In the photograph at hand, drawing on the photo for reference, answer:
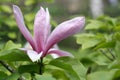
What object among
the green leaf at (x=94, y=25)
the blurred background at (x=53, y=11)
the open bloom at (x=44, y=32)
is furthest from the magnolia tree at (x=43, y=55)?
the green leaf at (x=94, y=25)

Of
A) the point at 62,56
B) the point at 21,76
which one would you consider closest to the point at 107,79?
the point at 62,56

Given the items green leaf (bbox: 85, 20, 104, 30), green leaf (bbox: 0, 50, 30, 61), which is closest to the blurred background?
green leaf (bbox: 85, 20, 104, 30)

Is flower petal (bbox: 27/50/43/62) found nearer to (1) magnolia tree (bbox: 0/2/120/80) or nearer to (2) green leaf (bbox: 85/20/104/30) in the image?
(1) magnolia tree (bbox: 0/2/120/80)

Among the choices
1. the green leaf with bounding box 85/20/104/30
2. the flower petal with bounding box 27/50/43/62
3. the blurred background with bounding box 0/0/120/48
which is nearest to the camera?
the flower petal with bounding box 27/50/43/62

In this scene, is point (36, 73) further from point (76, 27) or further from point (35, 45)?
point (76, 27)

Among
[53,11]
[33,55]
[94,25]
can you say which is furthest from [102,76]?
[53,11]

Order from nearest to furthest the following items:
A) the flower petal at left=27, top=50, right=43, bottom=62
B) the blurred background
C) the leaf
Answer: the flower petal at left=27, top=50, right=43, bottom=62
the leaf
the blurred background

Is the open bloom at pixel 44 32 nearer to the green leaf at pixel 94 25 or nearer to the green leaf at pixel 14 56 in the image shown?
the green leaf at pixel 14 56
